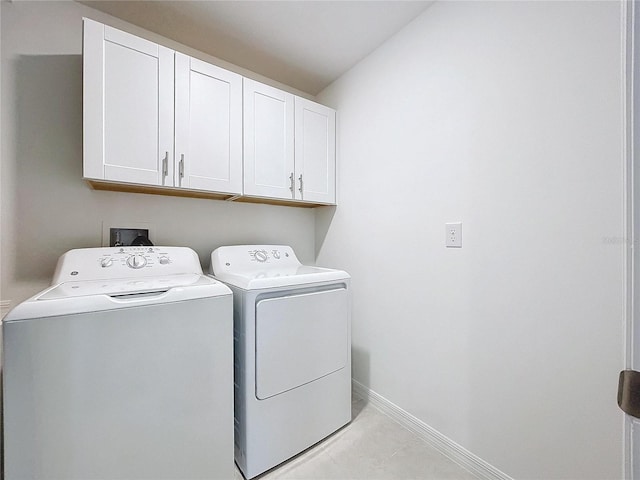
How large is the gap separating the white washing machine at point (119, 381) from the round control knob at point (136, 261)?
0.44 ft

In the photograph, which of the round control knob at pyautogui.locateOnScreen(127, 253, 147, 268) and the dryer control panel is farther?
the dryer control panel

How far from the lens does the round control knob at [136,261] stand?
4.67ft

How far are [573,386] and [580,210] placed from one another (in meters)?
0.67

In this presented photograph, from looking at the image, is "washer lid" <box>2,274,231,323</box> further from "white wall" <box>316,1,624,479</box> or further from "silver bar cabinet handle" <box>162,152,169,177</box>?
"white wall" <box>316,1,624,479</box>

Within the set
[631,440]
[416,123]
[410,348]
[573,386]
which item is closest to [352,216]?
[416,123]

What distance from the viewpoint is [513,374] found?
120 centimetres

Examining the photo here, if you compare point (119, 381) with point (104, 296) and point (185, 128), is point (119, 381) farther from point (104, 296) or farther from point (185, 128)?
point (185, 128)

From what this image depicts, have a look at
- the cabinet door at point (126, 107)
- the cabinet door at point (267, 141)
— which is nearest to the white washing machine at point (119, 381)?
the cabinet door at point (126, 107)

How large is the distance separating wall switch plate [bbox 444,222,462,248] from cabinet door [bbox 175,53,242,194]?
1246 mm

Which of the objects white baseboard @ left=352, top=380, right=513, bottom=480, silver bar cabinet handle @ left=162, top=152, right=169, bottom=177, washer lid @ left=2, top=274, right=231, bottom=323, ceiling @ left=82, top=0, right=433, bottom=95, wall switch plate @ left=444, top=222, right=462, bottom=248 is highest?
ceiling @ left=82, top=0, right=433, bottom=95

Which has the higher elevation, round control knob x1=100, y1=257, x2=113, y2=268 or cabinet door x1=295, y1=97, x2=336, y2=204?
cabinet door x1=295, y1=97, x2=336, y2=204

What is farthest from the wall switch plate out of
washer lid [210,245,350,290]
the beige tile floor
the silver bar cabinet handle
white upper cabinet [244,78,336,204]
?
the silver bar cabinet handle

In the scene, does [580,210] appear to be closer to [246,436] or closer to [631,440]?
[631,440]

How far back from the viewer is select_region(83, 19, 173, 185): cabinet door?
127cm
